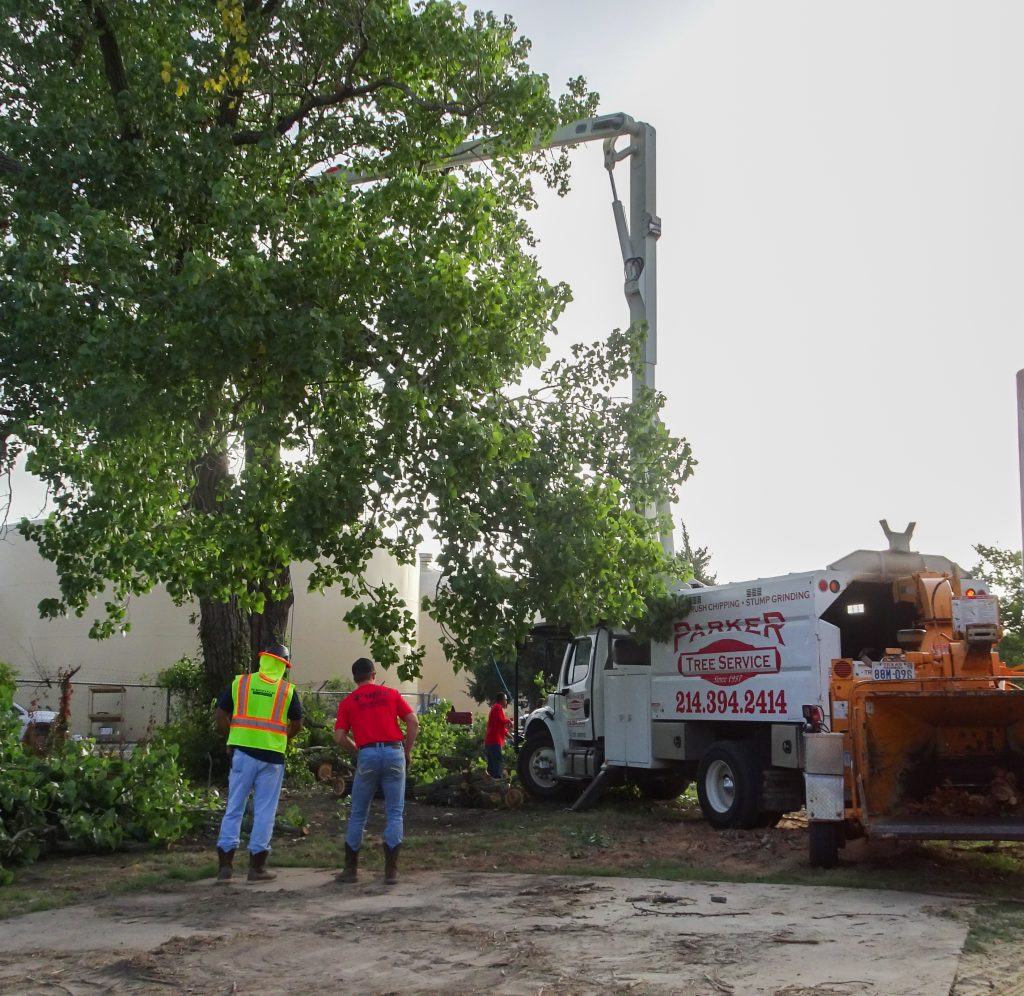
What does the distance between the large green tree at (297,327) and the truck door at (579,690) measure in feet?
10.3

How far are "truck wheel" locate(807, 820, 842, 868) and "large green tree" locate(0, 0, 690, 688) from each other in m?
3.73

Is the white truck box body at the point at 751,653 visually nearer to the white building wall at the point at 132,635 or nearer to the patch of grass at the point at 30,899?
the patch of grass at the point at 30,899

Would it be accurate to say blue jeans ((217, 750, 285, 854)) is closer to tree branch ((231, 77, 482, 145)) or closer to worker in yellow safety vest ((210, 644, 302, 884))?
worker in yellow safety vest ((210, 644, 302, 884))

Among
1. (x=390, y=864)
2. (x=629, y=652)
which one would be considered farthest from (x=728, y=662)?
(x=390, y=864)

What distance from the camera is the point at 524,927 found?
24.7ft

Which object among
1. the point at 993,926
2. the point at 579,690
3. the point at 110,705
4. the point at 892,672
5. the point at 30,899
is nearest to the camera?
the point at 993,926

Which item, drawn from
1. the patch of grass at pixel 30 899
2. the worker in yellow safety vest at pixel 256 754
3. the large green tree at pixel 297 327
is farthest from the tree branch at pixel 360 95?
the patch of grass at pixel 30 899

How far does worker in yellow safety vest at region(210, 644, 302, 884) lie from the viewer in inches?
374

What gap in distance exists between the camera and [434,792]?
55.0ft

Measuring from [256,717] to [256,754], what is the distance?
0.30 m

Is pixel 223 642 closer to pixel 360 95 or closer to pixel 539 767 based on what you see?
pixel 539 767

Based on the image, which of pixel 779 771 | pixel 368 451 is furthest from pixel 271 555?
pixel 779 771

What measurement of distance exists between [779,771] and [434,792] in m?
5.57

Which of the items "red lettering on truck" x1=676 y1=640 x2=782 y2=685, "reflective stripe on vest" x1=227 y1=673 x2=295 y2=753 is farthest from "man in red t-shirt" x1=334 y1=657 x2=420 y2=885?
"red lettering on truck" x1=676 y1=640 x2=782 y2=685
